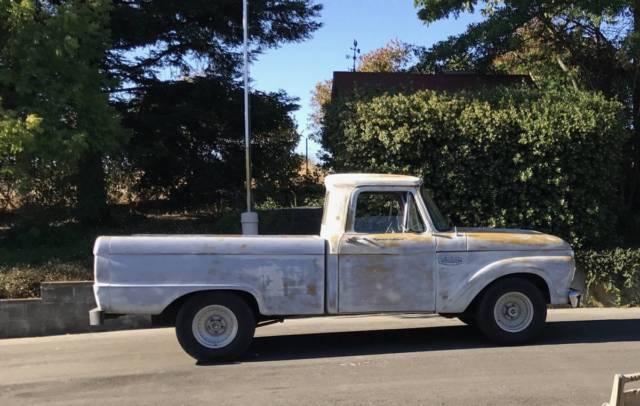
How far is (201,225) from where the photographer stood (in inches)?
515

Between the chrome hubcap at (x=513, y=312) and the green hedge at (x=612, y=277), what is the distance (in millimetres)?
4165

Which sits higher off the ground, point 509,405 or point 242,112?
point 242,112

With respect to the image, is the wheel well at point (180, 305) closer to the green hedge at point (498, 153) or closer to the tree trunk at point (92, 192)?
the green hedge at point (498, 153)

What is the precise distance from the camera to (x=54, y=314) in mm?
9188

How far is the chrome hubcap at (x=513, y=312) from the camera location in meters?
7.02

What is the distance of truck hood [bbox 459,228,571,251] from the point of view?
6.95 metres

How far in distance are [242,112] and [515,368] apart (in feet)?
31.8

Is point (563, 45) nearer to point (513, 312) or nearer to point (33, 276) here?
point (513, 312)

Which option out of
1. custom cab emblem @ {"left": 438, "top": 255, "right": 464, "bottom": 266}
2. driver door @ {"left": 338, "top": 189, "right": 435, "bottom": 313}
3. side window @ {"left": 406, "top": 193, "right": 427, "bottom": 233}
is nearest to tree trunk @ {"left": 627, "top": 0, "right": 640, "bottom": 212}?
custom cab emblem @ {"left": 438, "top": 255, "right": 464, "bottom": 266}

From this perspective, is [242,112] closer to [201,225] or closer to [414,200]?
[201,225]

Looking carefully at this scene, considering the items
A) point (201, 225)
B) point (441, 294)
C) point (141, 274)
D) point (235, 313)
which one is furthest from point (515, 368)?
point (201, 225)

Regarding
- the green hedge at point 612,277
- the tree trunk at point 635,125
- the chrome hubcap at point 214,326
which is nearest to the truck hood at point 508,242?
the chrome hubcap at point 214,326

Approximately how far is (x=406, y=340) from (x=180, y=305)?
2832 millimetres

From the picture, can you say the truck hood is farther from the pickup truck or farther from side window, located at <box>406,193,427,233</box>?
side window, located at <box>406,193,427,233</box>
